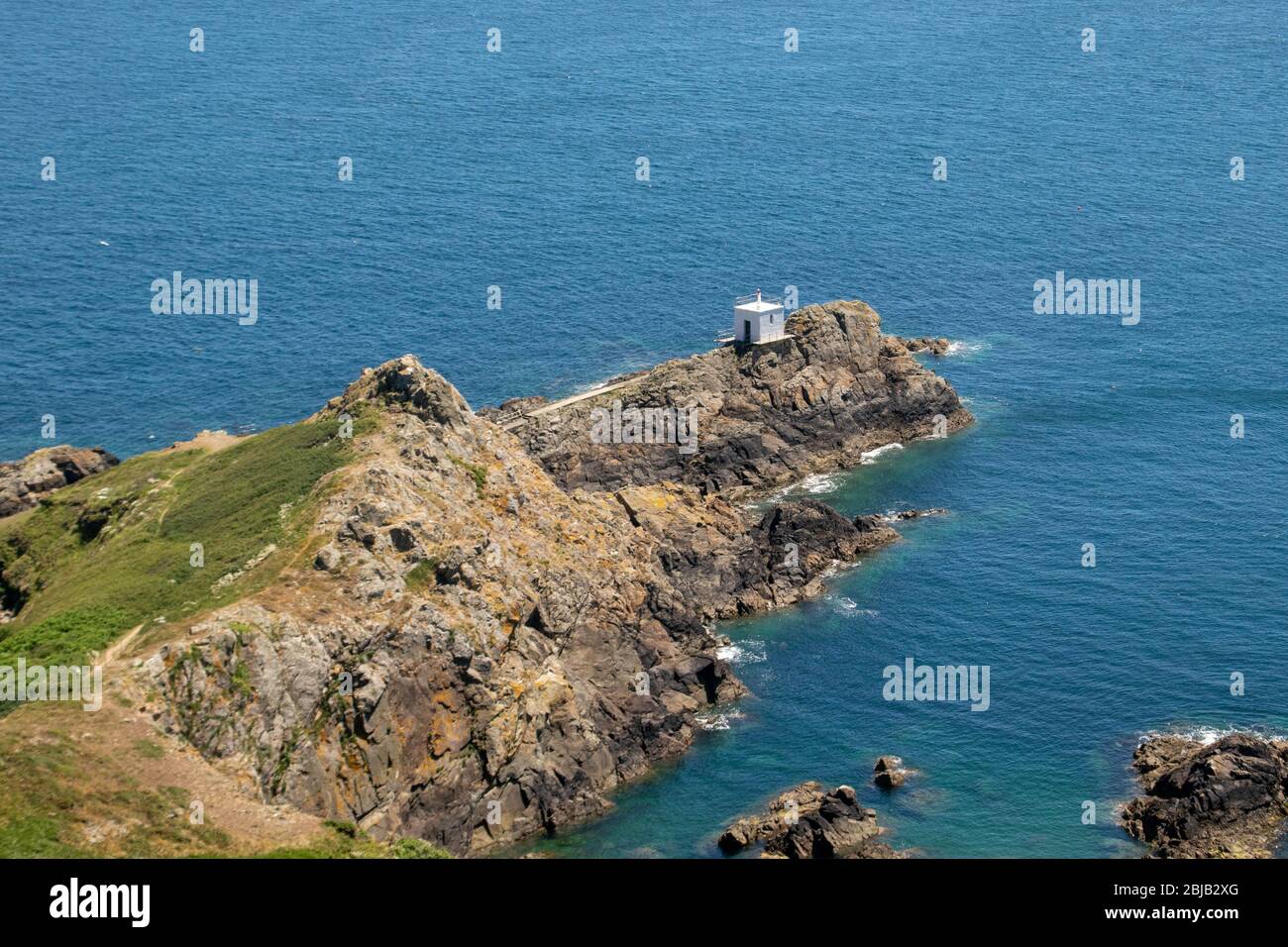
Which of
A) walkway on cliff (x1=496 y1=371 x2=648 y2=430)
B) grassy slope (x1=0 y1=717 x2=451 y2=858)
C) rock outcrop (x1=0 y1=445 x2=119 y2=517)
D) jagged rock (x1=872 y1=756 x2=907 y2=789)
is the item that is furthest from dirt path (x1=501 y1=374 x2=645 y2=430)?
grassy slope (x1=0 y1=717 x2=451 y2=858)

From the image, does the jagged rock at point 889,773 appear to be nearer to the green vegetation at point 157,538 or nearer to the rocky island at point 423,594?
the rocky island at point 423,594

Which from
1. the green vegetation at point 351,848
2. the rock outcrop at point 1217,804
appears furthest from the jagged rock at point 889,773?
the green vegetation at point 351,848

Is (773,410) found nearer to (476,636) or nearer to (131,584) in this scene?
(476,636)

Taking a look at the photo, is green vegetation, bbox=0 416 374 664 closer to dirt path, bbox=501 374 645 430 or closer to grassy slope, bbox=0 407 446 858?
grassy slope, bbox=0 407 446 858
